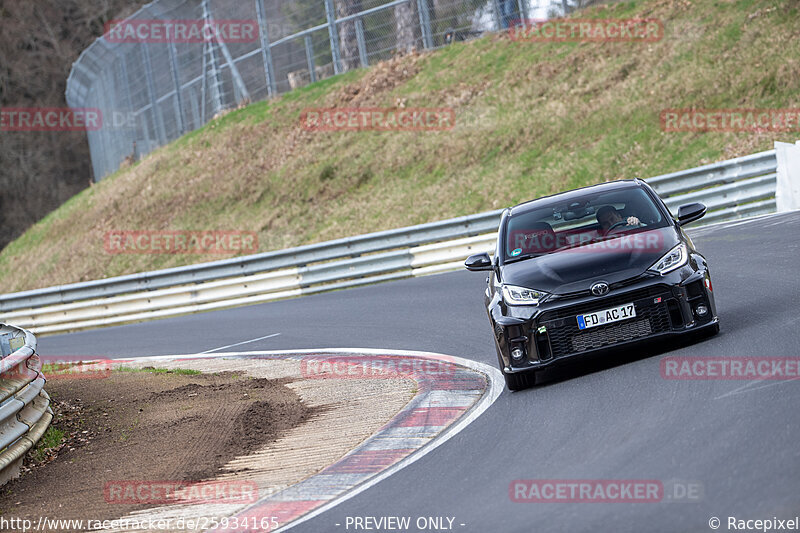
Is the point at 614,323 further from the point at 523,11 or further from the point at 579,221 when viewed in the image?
the point at 523,11

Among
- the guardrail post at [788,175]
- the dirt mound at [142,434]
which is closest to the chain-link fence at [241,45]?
the guardrail post at [788,175]

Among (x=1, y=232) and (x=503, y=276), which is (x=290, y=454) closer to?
(x=503, y=276)

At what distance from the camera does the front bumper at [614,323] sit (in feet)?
25.8

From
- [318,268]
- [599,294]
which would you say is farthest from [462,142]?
[599,294]

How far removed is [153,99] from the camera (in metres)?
36.5

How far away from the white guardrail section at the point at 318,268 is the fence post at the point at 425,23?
32.4 feet

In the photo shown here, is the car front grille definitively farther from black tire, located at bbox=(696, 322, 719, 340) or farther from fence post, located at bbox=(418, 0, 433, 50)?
fence post, located at bbox=(418, 0, 433, 50)

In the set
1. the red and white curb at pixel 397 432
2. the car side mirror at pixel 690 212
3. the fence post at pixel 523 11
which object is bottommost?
the red and white curb at pixel 397 432

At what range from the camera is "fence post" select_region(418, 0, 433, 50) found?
2830 cm

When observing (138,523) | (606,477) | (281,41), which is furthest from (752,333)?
(281,41)

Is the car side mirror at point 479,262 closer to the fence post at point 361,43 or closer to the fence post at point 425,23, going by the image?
the fence post at point 425,23

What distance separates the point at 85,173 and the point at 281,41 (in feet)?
99.9

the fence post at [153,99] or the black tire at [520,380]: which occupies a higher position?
the fence post at [153,99]

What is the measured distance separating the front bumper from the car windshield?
2.92ft
